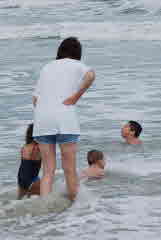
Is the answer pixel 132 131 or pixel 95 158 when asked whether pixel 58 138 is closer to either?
pixel 95 158

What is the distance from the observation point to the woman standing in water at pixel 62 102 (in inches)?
232

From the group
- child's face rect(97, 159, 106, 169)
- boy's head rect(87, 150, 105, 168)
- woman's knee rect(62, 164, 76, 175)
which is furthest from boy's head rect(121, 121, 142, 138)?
woman's knee rect(62, 164, 76, 175)

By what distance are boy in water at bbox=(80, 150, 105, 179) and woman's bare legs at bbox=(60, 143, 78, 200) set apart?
118 centimetres

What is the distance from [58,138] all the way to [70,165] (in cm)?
29

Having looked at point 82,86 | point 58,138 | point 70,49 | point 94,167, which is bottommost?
point 94,167

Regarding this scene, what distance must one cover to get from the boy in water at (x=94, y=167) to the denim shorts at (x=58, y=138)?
1577mm

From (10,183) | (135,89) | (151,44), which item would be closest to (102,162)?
→ (10,183)

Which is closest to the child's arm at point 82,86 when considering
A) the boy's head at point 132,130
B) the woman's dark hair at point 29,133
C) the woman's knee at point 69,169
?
the woman's knee at point 69,169

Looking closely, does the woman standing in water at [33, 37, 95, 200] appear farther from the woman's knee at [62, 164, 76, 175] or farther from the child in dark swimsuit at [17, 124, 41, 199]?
the child in dark swimsuit at [17, 124, 41, 199]

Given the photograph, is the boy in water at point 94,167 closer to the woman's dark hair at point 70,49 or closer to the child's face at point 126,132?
the child's face at point 126,132

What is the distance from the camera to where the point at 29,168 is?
6.55 metres

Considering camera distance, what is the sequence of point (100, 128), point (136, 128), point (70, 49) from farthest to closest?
point (100, 128) → point (136, 128) → point (70, 49)

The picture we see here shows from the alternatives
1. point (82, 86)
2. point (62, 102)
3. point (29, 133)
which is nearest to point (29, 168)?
point (29, 133)

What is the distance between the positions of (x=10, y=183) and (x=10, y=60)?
11184 millimetres
